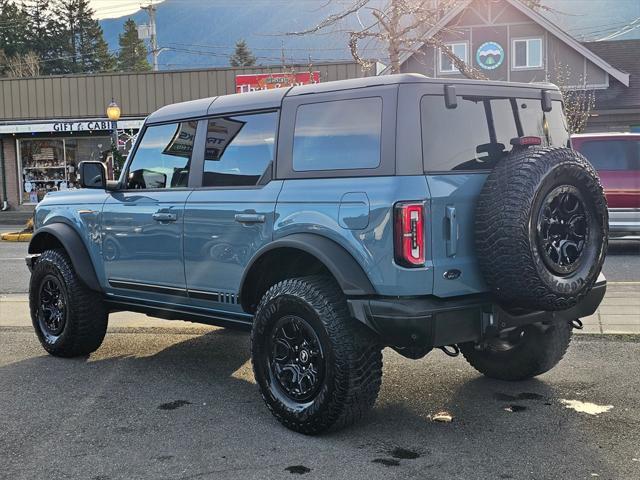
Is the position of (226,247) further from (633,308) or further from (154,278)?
(633,308)

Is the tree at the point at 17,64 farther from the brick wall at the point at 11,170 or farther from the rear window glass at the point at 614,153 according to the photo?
the rear window glass at the point at 614,153

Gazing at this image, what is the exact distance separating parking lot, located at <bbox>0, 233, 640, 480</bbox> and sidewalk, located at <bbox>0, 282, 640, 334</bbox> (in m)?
0.38

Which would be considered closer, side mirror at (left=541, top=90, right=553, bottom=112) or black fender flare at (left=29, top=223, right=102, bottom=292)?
side mirror at (left=541, top=90, right=553, bottom=112)

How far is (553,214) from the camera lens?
4.11m

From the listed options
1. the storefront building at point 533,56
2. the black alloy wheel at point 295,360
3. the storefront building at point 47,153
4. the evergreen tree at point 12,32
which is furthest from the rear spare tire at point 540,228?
the evergreen tree at point 12,32

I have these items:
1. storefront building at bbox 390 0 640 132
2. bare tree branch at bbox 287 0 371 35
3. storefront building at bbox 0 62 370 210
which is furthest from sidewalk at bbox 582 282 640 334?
storefront building at bbox 390 0 640 132

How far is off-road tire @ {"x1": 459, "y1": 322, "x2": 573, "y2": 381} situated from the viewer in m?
5.05

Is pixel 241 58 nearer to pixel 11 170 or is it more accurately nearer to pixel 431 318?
pixel 11 170

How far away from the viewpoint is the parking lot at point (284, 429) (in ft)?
12.5

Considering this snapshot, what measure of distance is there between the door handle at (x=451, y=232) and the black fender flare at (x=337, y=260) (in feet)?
1.50

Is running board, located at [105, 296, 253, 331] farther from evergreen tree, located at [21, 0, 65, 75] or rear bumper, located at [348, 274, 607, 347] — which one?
evergreen tree, located at [21, 0, 65, 75]

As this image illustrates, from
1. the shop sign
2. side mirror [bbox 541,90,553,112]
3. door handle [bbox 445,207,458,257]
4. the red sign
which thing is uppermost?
the red sign

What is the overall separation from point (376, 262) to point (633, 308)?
4.44m

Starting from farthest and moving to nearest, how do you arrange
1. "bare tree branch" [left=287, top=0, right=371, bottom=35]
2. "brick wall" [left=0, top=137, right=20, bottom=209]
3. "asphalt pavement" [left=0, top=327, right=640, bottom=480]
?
1. "brick wall" [left=0, top=137, right=20, bottom=209]
2. "bare tree branch" [left=287, top=0, right=371, bottom=35]
3. "asphalt pavement" [left=0, top=327, right=640, bottom=480]
